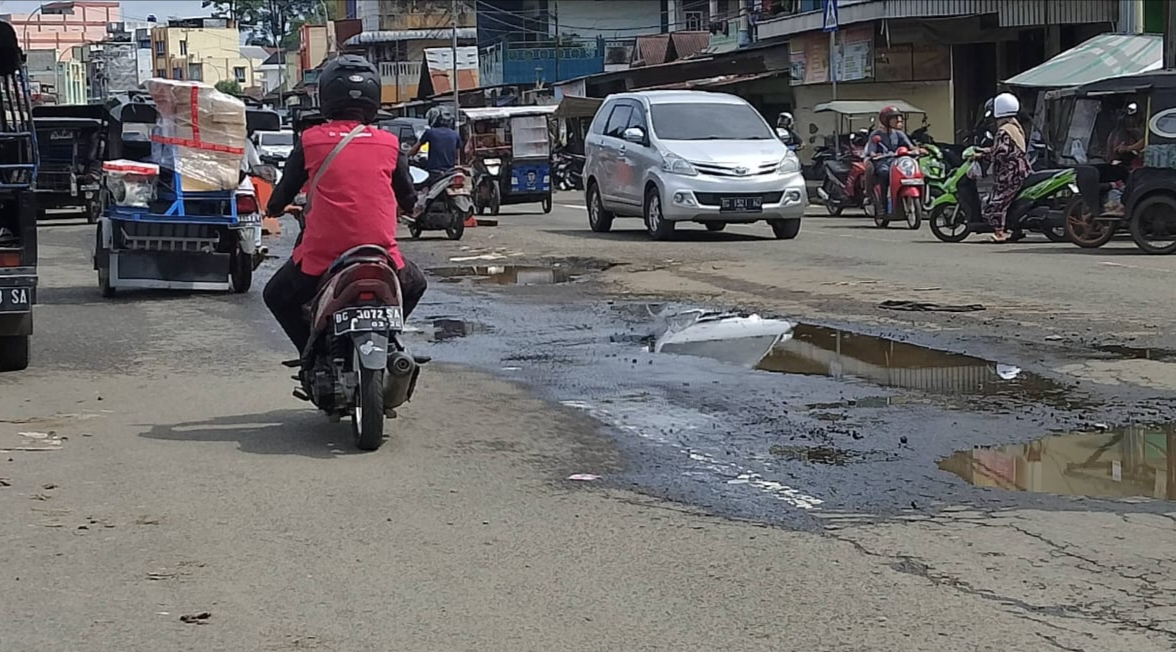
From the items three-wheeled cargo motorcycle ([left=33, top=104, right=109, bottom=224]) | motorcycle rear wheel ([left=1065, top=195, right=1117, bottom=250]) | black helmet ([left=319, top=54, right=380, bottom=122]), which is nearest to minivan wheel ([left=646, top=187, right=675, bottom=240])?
motorcycle rear wheel ([left=1065, top=195, right=1117, bottom=250])

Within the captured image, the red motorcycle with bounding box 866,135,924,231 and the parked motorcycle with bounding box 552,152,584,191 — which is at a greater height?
the parked motorcycle with bounding box 552,152,584,191


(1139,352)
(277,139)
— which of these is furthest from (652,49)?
(1139,352)

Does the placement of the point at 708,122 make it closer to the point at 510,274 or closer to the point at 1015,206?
the point at 1015,206

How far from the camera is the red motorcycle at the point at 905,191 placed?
71.4 ft

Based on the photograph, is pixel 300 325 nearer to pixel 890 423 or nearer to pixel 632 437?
pixel 632 437

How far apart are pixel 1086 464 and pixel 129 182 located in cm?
968

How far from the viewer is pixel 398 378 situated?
23.2 ft

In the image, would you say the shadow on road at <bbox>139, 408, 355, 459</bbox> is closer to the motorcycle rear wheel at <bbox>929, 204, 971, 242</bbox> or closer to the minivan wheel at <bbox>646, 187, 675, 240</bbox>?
the minivan wheel at <bbox>646, 187, 675, 240</bbox>

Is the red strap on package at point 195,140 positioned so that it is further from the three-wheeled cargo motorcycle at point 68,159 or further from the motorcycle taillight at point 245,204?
the three-wheeled cargo motorcycle at point 68,159

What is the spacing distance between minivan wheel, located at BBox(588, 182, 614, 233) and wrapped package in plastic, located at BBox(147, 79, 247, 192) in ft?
26.8

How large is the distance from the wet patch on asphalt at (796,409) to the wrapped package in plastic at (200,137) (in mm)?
3980

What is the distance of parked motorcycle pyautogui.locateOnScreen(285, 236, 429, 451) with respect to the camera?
698 centimetres

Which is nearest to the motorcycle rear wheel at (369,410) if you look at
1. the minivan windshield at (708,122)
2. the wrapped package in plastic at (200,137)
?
the wrapped package in plastic at (200,137)

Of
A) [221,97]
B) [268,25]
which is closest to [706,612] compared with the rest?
[221,97]
